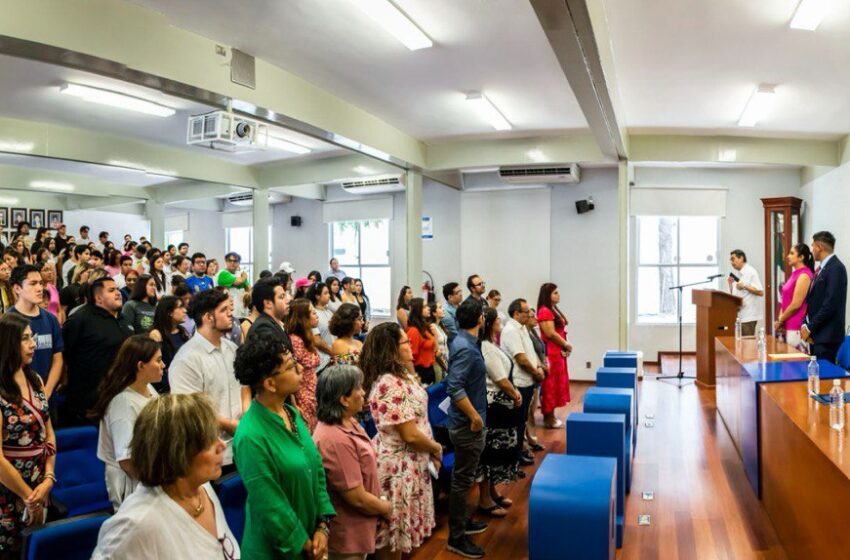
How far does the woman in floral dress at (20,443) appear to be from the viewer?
2.42m

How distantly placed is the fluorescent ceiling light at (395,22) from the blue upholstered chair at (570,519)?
9.54 feet

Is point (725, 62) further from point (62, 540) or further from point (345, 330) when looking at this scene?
point (62, 540)

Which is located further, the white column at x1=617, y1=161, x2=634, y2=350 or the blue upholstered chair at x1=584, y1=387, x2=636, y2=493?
the white column at x1=617, y1=161, x2=634, y2=350

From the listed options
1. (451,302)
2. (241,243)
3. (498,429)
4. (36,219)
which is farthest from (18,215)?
(498,429)

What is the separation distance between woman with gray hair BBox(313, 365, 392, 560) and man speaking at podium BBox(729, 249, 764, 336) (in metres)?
6.80

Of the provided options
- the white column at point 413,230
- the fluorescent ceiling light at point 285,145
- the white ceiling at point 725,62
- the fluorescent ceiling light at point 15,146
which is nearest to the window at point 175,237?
the fluorescent ceiling light at point 285,145

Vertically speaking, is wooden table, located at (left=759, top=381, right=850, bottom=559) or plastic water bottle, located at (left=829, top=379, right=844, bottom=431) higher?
plastic water bottle, located at (left=829, top=379, right=844, bottom=431)

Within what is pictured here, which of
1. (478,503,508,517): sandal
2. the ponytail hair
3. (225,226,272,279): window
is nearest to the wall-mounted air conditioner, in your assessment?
the ponytail hair

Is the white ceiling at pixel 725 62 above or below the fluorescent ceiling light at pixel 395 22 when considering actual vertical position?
above

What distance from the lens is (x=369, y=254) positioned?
38.2ft

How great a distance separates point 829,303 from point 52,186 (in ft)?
33.2

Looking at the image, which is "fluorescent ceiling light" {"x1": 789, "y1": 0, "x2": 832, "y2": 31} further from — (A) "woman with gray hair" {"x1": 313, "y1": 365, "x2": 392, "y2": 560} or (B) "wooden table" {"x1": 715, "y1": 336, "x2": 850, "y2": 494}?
(A) "woman with gray hair" {"x1": 313, "y1": 365, "x2": 392, "y2": 560}

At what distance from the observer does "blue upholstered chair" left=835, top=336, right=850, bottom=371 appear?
4660 mm

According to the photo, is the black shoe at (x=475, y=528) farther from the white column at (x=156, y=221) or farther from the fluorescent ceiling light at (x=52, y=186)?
the fluorescent ceiling light at (x=52, y=186)
